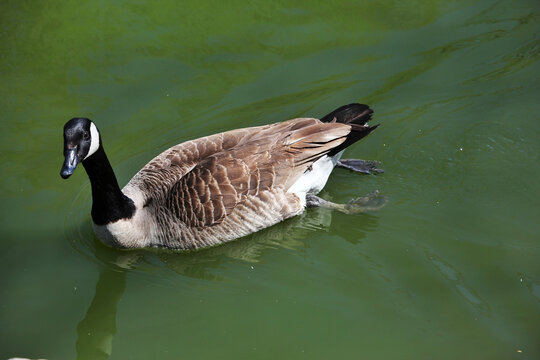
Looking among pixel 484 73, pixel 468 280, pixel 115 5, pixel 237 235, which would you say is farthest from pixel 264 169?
pixel 115 5

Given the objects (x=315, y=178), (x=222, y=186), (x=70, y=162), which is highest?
(x=70, y=162)

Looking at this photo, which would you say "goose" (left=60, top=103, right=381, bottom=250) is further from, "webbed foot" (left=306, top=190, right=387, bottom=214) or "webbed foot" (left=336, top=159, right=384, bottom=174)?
"webbed foot" (left=336, top=159, right=384, bottom=174)

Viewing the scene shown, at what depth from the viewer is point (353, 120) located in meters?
6.48

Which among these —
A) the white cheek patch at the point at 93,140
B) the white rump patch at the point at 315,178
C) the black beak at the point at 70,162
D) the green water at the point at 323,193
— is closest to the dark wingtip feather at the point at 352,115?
the white rump patch at the point at 315,178

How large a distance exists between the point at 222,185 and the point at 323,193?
1294mm

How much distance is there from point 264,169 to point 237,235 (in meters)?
0.68

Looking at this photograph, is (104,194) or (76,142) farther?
(104,194)

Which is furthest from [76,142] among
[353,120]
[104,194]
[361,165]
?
[361,165]

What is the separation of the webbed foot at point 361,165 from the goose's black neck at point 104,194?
2294 mm

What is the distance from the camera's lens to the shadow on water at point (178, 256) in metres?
5.59

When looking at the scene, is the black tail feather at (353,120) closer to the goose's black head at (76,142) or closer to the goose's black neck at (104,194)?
the goose's black neck at (104,194)

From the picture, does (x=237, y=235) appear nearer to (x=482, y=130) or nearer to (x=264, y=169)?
(x=264, y=169)

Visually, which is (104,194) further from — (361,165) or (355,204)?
(361,165)

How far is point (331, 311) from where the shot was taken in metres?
5.34
